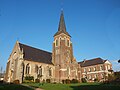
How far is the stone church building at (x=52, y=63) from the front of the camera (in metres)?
41.8

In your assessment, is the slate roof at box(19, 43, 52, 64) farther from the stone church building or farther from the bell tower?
the bell tower

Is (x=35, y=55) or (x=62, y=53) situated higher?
(x=62, y=53)

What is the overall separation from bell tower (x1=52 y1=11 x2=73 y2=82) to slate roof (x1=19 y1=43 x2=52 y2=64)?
9.10 feet

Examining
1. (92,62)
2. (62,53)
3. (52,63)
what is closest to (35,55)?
(52,63)

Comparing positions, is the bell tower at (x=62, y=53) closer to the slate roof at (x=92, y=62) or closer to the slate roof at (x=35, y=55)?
the slate roof at (x=35, y=55)

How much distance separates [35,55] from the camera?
47656 mm

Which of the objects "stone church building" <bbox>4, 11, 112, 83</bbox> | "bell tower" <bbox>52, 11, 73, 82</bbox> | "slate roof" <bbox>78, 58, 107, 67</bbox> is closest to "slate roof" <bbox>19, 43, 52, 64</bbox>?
"stone church building" <bbox>4, 11, 112, 83</bbox>

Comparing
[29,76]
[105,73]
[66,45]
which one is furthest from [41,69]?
[105,73]

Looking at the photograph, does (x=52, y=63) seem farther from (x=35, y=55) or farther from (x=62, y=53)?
(x=35, y=55)

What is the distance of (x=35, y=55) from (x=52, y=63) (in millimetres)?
7520

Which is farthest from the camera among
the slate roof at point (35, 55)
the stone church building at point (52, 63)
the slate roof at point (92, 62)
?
the slate roof at point (92, 62)

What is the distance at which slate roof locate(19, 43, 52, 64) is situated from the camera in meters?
44.7

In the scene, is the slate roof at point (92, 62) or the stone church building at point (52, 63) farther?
the slate roof at point (92, 62)

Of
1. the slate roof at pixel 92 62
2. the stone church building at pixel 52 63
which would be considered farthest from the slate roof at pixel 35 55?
the slate roof at pixel 92 62
